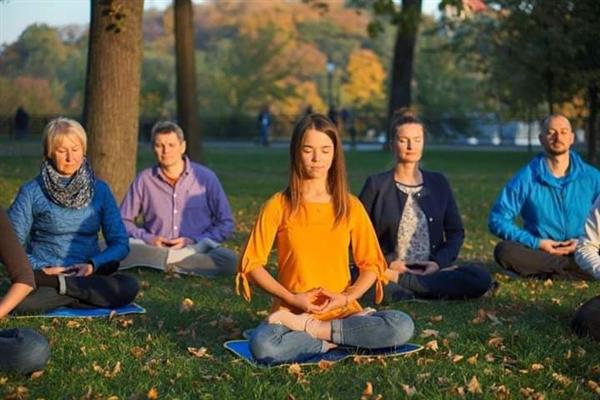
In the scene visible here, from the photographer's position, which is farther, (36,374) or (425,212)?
(425,212)

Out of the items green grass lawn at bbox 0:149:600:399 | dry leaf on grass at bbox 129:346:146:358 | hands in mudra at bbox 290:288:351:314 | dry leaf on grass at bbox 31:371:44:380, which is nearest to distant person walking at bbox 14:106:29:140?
green grass lawn at bbox 0:149:600:399

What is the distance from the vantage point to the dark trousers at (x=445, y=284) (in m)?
8.44

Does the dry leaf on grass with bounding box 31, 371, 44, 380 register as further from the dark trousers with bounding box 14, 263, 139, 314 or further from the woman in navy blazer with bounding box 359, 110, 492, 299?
the woman in navy blazer with bounding box 359, 110, 492, 299

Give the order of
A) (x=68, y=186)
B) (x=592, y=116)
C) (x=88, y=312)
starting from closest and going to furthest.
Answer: (x=88, y=312) < (x=68, y=186) < (x=592, y=116)

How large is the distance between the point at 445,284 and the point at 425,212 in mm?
603

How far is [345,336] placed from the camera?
6289 millimetres

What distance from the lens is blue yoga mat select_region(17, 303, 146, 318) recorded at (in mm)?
7578

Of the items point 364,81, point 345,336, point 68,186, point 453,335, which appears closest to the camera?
point 345,336

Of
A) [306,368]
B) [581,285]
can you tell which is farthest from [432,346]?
[581,285]

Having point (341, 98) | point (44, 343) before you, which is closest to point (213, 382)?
point (44, 343)

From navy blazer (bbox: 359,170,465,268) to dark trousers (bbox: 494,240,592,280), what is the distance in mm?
1070

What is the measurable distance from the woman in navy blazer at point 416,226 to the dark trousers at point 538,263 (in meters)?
1.06

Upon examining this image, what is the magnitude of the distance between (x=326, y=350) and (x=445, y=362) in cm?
67

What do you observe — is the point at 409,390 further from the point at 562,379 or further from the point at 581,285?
the point at 581,285
